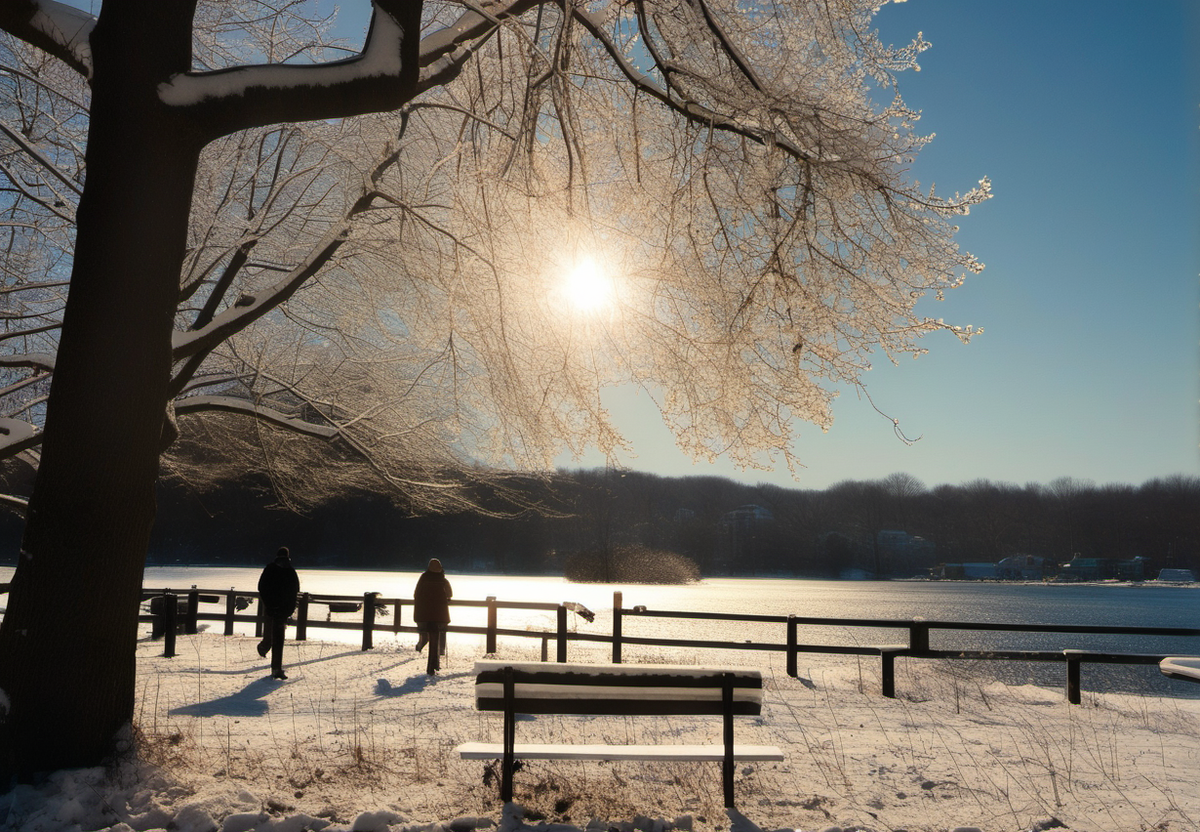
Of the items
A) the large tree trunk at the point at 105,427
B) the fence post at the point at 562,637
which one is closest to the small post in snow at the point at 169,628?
the fence post at the point at 562,637

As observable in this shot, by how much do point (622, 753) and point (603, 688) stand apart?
16.1 inches

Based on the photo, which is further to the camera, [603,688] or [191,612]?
[191,612]

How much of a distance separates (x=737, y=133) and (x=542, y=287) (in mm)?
2375

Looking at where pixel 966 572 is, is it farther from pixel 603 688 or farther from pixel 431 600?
pixel 603 688

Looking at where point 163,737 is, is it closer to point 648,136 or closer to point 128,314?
point 128,314

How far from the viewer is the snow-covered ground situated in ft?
14.8

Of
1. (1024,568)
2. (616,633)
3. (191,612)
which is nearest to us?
(616,633)

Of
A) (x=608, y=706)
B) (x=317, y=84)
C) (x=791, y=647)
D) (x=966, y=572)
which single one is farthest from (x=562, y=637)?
(x=966, y=572)

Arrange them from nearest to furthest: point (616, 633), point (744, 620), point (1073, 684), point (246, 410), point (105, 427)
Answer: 1. point (105, 427)
2. point (1073, 684)
3. point (246, 410)
4. point (616, 633)
5. point (744, 620)

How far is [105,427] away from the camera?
17.3ft

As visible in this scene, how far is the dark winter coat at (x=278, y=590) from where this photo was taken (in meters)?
10.8

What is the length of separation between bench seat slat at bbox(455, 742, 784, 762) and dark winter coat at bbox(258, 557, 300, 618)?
22.3 ft

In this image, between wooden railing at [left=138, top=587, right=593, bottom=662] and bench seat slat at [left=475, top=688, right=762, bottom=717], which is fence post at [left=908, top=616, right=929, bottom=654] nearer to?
wooden railing at [left=138, top=587, right=593, bottom=662]

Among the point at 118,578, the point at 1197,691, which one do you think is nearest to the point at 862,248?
the point at 118,578
